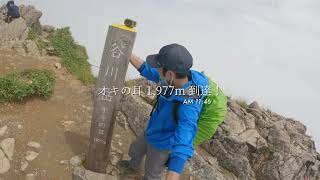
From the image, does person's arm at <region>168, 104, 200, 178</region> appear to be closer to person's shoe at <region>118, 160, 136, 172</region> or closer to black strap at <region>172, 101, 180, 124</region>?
black strap at <region>172, 101, 180, 124</region>

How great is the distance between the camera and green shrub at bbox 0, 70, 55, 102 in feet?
23.7

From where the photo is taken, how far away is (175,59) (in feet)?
13.7

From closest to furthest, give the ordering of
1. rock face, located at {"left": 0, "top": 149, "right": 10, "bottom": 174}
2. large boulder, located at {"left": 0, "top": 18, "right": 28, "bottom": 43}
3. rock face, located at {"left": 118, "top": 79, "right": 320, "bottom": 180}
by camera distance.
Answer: rock face, located at {"left": 0, "top": 149, "right": 10, "bottom": 174} < rock face, located at {"left": 118, "top": 79, "right": 320, "bottom": 180} < large boulder, located at {"left": 0, "top": 18, "right": 28, "bottom": 43}

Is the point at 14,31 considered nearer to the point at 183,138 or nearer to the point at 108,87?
the point at 108,87

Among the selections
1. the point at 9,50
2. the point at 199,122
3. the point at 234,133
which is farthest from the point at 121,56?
the point at 9,50

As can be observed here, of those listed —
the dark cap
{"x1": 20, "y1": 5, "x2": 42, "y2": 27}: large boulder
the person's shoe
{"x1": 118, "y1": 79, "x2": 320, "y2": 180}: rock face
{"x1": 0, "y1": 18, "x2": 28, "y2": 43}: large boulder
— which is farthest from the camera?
{"x1": 20, "y1": 5, "x2": 42, "y2": 27}: large boulder

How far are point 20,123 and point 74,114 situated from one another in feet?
3.56

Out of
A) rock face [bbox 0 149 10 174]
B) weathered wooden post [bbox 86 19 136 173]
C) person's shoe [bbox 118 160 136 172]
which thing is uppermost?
weathered wooden post [bbox 86 19 136 173]

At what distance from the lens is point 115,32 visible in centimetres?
531

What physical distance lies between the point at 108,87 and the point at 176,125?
1.37 meters

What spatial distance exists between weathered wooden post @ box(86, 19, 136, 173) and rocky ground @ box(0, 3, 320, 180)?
420 mm

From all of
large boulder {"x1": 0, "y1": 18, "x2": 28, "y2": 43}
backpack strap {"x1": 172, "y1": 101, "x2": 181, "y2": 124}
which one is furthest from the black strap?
large boulder {"x1": 0, "y1": 18, "x2": 28, "y2": 43}

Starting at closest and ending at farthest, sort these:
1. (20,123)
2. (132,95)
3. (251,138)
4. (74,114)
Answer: (20,123) < (74,114) < (132,95) < (251,138)

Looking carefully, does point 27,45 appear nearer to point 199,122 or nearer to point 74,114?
point 74,114
